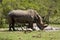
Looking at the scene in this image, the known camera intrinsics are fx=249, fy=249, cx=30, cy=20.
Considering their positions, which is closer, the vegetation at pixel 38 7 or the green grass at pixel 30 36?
the green grass at pixel 30 36

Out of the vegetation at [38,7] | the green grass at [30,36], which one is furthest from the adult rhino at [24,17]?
the vegetation at [38,7]

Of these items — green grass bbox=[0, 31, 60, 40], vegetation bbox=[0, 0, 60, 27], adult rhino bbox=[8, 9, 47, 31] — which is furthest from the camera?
vegetation bbox=[0, 0, 60, 27]

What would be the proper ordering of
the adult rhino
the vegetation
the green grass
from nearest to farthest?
the green grass, the adult rhino, the vegetation

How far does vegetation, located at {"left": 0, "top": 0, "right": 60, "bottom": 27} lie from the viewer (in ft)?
100.0

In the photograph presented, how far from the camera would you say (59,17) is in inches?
1617

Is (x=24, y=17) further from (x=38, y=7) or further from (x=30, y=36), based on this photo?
(x=38, y=7)

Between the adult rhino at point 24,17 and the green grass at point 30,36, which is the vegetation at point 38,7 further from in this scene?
the green grass at point 30,36

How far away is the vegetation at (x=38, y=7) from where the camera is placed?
30469 mm

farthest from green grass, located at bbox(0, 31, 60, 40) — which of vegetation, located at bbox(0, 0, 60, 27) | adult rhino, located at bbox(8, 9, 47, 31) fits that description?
vegetation, located at bbox(0, 0, 60, 27)

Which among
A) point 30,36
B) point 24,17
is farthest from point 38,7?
point 30,36

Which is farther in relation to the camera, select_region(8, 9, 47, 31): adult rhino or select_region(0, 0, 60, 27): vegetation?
select_region(0, 0, 60, 27): vegetation

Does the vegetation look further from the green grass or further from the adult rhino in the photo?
the green grass

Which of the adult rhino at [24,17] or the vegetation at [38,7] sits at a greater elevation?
the adult rhino at [24,17]

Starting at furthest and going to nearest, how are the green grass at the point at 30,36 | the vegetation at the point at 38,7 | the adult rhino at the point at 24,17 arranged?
the vegetation at the point at 38,7 < the adult rhino at the point at 24,17 < the green grass at the point at 30,36
